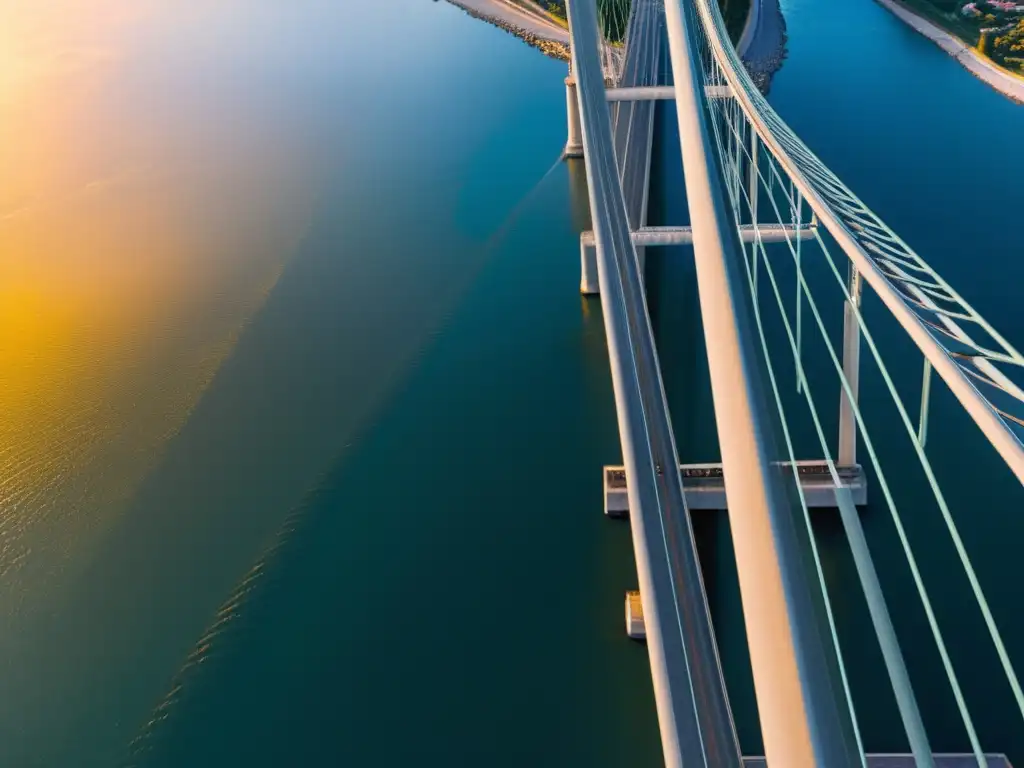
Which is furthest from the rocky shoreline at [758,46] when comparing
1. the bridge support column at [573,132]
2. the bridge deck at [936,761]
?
the bridge deck at [936,761]

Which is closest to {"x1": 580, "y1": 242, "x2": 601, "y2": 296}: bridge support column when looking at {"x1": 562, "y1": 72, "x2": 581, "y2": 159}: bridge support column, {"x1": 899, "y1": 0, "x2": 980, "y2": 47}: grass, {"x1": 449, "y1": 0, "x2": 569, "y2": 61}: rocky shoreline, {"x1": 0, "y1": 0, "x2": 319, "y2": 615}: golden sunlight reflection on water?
{"x1": 562, "y1": 72, "x2": 581, "y2": 159}: bridge support column

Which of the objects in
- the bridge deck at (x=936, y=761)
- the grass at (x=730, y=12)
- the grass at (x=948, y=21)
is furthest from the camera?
the grass at (x=730, y=12)

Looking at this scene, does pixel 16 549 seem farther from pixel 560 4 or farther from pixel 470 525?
pixel 560 4

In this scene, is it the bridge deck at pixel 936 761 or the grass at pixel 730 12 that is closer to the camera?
the bridge deck at pixel 936 761

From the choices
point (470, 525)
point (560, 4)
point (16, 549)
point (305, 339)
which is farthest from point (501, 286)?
point (560, 4)

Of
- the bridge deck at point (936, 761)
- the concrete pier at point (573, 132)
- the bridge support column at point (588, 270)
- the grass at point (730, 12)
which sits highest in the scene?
the grass at point (730, 12)

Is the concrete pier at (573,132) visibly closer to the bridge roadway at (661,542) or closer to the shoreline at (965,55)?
the bridge roadway at (661,542)

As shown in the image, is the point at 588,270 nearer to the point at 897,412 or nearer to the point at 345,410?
the point at 345,410
